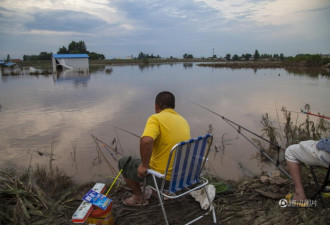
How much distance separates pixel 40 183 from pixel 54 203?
92 centimetres

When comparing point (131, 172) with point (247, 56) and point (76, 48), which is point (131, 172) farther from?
point (247, 56)

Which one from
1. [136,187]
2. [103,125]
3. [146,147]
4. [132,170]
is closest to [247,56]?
[103,125]

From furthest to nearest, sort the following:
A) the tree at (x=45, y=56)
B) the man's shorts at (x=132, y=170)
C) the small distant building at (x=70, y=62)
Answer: the tree at (x=45, y=56) → the small distant building at (x=70, y=62) → the man's shorts at (x=132, y=170)

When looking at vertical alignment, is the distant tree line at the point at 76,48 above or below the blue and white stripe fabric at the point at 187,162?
above

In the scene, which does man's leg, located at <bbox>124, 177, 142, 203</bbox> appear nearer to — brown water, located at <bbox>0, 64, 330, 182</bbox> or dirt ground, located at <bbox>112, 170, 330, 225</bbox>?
dirt ground, located at <bbox>112, 170, 330, 225</bbox>

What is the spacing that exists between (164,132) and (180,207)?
3.78 feet

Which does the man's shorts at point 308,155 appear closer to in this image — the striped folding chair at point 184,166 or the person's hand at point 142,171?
the striped folding chair at point 184,166

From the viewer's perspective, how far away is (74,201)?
3301 millimetres

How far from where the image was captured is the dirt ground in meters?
2.54

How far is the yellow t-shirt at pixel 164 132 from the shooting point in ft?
7.81

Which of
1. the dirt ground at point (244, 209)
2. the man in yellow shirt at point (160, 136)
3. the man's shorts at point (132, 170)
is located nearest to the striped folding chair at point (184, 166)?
the man in yellow shirt at point (160, 136)

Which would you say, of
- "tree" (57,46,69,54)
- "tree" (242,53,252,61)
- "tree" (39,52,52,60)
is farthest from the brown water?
"tree" (242,53,252,61)

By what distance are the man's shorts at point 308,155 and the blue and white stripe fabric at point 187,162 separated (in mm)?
935

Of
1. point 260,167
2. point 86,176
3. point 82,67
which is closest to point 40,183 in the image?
point 86,176
